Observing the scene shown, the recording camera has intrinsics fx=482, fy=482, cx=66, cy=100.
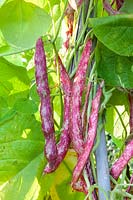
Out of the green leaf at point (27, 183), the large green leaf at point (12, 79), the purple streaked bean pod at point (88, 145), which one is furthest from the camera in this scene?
the large green leaf at point (12, 79)

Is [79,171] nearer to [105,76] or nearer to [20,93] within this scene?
[105,76]

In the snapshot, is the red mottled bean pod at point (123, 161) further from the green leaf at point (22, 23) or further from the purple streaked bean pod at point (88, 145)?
the green leaf at point (22, 23)

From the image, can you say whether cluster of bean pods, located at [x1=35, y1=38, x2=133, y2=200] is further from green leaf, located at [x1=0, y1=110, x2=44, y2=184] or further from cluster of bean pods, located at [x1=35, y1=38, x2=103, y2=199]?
green leaf, located at [x1=0, y1=110, x2=44, y2=184]

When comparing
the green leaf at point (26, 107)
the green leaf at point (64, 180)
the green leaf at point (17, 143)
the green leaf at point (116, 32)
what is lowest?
the green leaf at point (64, 180)

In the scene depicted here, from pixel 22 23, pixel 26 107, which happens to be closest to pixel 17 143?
pixel 26 107

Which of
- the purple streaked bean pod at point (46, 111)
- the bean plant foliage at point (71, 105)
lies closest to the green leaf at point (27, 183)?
the bean plant foliage at point (71, 105)

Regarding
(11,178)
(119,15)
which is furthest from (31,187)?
(119,15)
